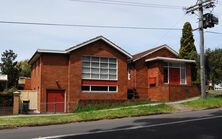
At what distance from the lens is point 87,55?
3688 centimetres

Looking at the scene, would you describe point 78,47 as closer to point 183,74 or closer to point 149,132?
point 183,74

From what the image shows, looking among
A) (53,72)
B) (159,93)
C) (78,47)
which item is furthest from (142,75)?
(53,72)

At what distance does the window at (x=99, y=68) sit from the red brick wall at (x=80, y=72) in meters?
0.38

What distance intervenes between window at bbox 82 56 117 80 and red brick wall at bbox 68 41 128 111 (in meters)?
0.38

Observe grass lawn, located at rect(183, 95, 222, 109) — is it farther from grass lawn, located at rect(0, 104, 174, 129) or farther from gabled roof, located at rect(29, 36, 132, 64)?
gabled roof, located at rect(29, 36, 132, 64)

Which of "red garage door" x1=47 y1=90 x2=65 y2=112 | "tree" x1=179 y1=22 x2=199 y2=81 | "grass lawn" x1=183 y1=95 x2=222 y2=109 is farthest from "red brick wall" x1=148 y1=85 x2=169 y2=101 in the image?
"red garage door" x1=47 y1=90 x2=65 y2=112

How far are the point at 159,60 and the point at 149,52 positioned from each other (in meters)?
2.71

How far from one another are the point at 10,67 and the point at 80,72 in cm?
2868

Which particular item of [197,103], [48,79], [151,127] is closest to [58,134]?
[151,127]

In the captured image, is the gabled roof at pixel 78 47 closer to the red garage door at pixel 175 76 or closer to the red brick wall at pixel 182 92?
the red garage door at pixel 175 76

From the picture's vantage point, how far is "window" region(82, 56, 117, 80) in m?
36.8

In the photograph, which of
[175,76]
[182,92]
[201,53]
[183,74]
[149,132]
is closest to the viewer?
[149,132]

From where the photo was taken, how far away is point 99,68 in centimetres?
3725

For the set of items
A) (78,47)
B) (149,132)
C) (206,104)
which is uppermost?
(78,47)
